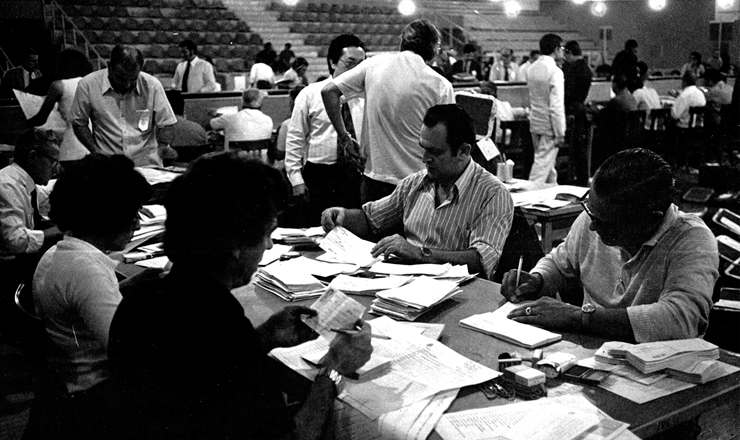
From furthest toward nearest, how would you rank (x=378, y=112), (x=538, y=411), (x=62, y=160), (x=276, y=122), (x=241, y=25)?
1. (x=276, y=122)
2. (x=241, y=25)
3. (x=378, y=112)
4. (x=62, y=160)
5. (x=538, y=411)

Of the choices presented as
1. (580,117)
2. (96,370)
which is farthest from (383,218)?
(580,117)

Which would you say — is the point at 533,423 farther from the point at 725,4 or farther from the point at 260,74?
the point at 260,74

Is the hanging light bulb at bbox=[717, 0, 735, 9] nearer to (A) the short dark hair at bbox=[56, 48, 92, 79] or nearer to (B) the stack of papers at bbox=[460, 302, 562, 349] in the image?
(B) the stack of papers at bbox=[460, 302, 562, 349]

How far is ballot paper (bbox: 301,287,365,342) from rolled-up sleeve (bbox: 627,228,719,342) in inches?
30.3

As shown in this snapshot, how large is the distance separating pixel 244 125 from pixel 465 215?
2715 mm

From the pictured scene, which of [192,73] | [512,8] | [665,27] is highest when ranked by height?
[512,8]

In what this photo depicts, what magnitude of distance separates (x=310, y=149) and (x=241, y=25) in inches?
32.1

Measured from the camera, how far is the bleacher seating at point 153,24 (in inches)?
94.5

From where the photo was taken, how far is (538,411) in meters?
1.40

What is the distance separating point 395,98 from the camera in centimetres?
354

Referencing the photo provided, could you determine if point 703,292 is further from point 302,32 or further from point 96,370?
point 302,32

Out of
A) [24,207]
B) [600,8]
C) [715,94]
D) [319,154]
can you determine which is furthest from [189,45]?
[715,94]

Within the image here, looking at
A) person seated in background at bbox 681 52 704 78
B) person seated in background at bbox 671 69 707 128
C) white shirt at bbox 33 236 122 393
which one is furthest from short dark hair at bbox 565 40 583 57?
white shirt at bbox 33 236 122 393

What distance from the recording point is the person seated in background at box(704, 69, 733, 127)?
7.32 metres
